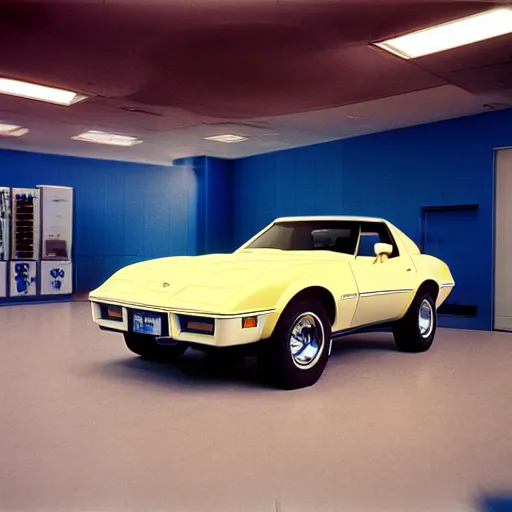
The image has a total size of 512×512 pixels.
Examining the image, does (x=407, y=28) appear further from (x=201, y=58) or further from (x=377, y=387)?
(x=377, y=387)

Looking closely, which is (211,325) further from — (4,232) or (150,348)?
(4,232)

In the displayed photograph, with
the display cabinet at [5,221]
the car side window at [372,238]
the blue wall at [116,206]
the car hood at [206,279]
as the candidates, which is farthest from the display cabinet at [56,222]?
the car side window at [372,238]

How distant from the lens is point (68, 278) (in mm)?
9992

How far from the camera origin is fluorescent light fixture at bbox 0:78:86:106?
5961mm

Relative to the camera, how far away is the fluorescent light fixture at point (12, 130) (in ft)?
27.2

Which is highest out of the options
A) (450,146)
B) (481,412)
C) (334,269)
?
(450,146)

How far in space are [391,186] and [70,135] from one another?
5.17m

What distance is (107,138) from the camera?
9.29 metres

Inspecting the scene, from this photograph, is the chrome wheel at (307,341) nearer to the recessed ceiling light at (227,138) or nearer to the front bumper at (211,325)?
the front bumper at (211,325)

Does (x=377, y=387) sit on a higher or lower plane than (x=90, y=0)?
lower

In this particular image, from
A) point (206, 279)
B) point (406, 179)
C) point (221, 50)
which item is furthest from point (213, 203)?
point (206, 279)

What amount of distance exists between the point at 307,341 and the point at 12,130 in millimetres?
6703

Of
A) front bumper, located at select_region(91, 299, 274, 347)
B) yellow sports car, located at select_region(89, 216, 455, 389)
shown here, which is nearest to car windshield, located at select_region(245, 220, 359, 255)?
yellow sports car, located at select_region(89, 216, 455, 389)

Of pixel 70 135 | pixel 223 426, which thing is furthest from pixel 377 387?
pixel 70 135
